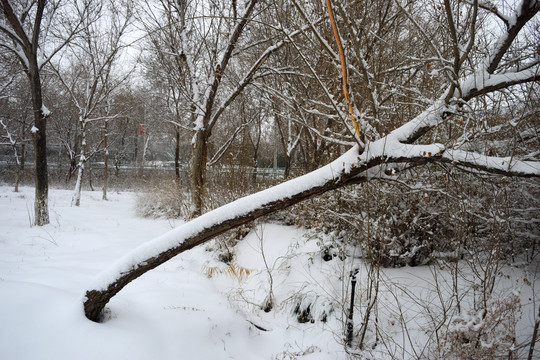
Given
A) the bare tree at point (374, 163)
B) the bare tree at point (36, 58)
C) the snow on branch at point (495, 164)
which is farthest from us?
the bare tree at point (36, 58)

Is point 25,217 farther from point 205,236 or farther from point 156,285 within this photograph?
point 205,236

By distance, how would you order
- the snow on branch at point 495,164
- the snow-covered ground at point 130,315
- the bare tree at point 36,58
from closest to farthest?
the snow-covered ground at point 130,315, the snow on branch at point 495,164, the bare tree at point 36,58

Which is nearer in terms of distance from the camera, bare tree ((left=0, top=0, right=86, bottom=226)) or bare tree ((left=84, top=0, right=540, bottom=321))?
bare tree ((left=84, top=0, right=540, bottom=321))

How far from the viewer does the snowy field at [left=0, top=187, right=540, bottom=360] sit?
2.02m

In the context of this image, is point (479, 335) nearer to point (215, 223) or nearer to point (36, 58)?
point (215, 223)

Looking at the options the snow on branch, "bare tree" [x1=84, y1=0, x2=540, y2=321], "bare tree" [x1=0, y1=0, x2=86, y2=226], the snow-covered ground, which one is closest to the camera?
the snow-covered ground

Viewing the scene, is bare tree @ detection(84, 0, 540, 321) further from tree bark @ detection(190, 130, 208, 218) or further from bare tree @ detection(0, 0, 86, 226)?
bare tree @ detection(0, 0, 86, 226)

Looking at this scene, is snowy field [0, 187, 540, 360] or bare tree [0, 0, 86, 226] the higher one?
bare tree [0, 0, 86, 226]

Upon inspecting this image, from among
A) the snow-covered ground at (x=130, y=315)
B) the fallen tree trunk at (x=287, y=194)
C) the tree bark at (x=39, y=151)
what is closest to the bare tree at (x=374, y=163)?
the fallen tree trunk at (x=287, y=194)

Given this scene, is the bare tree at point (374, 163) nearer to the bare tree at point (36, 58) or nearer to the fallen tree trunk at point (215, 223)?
the fallen tree trunk at point (215, 223)

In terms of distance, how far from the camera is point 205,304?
3158 millimetres

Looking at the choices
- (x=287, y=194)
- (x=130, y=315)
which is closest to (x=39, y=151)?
(x=130, y=315)

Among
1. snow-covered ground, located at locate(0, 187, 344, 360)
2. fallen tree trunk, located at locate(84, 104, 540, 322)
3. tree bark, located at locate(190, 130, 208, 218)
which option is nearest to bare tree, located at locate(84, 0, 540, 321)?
fallen tree trunk, located at locate(84, 104, 540, 322)

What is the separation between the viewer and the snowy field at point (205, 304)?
202cm
